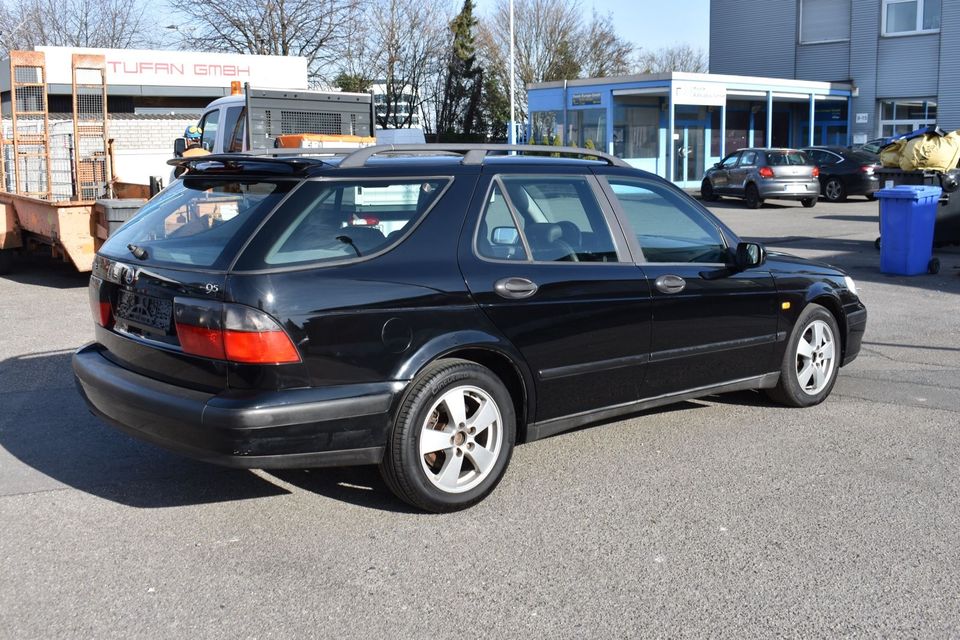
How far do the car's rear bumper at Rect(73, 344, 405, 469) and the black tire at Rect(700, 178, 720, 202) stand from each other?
24743mm

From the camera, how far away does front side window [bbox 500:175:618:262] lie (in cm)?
510

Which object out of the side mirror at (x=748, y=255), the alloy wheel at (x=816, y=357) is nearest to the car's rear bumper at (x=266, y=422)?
the side mirror at (x=748, y=255)

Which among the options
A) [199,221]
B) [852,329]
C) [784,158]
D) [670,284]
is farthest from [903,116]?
[199,221]

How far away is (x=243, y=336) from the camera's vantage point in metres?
4.17

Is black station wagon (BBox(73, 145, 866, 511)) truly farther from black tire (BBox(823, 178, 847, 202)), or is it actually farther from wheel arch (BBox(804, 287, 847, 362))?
black tire (BBox(823, 178, 847, 202))

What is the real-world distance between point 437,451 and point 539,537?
24.3 inches

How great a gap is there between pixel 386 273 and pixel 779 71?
40.5 metres

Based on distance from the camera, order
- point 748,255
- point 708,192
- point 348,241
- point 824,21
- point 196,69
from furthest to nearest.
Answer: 1. point 824,21
2. point 196,69
3. point 708,192
4. point 748,255
5. point 348,241

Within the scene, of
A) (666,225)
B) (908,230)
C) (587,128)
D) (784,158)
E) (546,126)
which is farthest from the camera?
(546,126)

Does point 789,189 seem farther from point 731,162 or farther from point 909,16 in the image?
point 909,16

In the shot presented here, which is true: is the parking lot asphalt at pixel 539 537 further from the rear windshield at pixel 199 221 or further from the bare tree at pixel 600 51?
the bare tree at pixel 600 51

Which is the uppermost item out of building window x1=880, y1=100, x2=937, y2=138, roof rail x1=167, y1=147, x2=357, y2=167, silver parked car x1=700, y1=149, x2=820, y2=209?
building window x1=880, y1=100, x2=937, y2=138

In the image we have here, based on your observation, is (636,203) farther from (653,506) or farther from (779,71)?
(779,71)

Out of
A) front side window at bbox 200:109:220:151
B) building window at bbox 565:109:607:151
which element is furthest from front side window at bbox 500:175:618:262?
building window at bbox 565:109:607:151
